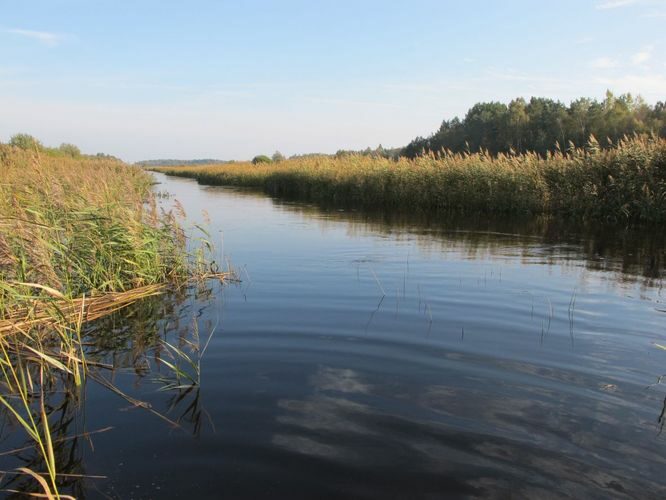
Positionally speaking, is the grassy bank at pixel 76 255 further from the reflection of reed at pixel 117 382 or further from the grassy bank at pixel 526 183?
the grassy bank at pixel 526 183

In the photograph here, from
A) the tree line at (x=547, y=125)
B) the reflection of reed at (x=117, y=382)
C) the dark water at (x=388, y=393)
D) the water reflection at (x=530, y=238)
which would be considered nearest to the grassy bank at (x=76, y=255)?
the reflection of reed at (x=117, y=382)

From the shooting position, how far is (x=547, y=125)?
56781 mm

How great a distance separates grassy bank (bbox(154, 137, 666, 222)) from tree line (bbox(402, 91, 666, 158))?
44.0 feet

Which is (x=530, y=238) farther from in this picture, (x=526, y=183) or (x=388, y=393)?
(x=388, y=393)

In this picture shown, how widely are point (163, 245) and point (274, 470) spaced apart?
6.02 meters

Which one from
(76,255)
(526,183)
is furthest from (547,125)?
(76,255)

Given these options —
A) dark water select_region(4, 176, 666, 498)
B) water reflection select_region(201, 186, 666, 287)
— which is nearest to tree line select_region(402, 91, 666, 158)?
water reflection select_region(201, 186, 666, 287)

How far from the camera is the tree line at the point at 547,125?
46.0m

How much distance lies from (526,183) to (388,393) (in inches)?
661

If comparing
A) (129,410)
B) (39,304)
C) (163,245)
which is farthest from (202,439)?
(163,245)

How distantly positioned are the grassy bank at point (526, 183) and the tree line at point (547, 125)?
44.0 ft

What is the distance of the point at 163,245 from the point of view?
27.0ft

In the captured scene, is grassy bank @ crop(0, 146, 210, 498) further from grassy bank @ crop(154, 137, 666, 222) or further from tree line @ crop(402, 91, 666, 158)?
tree line @ crop(402, 91, 666, 158)

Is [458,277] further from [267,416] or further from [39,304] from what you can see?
[39,304]
